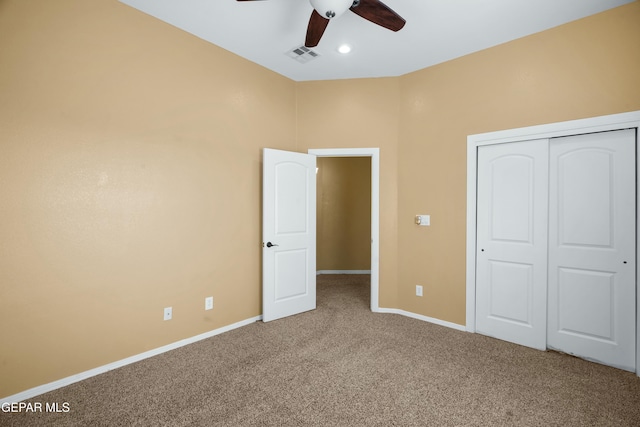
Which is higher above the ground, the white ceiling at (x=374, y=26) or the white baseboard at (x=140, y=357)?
the white ceiling at (x=374, y=26)

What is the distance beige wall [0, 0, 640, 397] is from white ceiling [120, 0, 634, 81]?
0.15 meters

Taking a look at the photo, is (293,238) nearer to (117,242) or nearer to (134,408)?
(117,242)

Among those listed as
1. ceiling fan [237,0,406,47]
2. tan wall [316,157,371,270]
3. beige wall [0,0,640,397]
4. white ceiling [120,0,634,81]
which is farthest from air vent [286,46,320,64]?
tan wall [316,157,371,270]

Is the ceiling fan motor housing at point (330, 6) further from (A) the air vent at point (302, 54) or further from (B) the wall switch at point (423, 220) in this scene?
(B) the wall switch at point (423, 220)

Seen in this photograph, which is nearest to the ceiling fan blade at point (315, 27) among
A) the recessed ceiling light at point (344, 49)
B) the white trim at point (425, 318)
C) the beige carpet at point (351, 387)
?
the recessed ceiling light at point (344, 49)

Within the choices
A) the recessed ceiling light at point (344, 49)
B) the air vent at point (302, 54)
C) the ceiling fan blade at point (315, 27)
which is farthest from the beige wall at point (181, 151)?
the ceiling fan blade at point (315, 27)

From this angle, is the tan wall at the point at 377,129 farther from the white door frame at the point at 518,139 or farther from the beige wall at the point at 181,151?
the white door frame at the point at 518,139

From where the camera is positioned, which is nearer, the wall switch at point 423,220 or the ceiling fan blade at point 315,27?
the ceiling fan blade at point 315,27

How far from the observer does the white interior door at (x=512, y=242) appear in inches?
118

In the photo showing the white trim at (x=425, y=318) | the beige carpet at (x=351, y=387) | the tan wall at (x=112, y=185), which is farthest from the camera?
the white trim at (x=425, y=318)

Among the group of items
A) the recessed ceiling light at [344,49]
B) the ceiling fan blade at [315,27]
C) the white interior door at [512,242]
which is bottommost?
the white interior door at [512,242]

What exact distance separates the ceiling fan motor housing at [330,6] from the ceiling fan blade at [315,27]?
0.39ft

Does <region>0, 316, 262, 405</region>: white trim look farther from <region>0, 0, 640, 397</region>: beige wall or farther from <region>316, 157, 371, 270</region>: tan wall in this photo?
<region>316, 157, 371, 270</region>: tan wall

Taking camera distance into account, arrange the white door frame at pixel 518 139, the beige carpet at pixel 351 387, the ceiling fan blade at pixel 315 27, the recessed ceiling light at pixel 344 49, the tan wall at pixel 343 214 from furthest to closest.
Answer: the tan wall at pixel 343 214 < the recessed ceiling light at pixel 344 49 < the white door frame at pixel 518 139 < the ceiling fan blade at pixel 315 27 < the beige carpet at pixel 351 387
